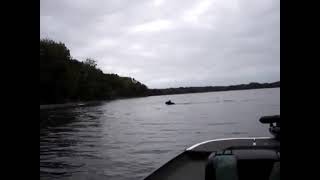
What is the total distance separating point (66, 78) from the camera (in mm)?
112500

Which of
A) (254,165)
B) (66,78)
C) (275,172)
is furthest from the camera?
(66,78)

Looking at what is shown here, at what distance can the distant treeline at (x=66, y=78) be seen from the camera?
105m

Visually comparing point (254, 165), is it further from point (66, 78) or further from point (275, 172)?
point (66, 78)

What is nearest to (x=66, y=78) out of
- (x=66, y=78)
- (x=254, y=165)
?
(x=66, y=78)

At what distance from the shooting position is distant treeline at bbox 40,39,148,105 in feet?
343

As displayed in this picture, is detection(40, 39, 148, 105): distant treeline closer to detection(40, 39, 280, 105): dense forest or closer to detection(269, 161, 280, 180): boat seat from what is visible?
detection(40, 39, 280, 105): dense forest

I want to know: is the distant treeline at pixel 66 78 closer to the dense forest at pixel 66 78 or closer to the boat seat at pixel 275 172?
the dense forest at pixel 66 78

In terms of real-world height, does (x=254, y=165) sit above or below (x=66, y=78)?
below

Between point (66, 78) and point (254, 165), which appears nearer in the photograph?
point (254, 165)

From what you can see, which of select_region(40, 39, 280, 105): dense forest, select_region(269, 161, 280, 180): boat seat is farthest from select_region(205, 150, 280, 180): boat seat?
select_region(40, 39, 280, 105): dense forest
